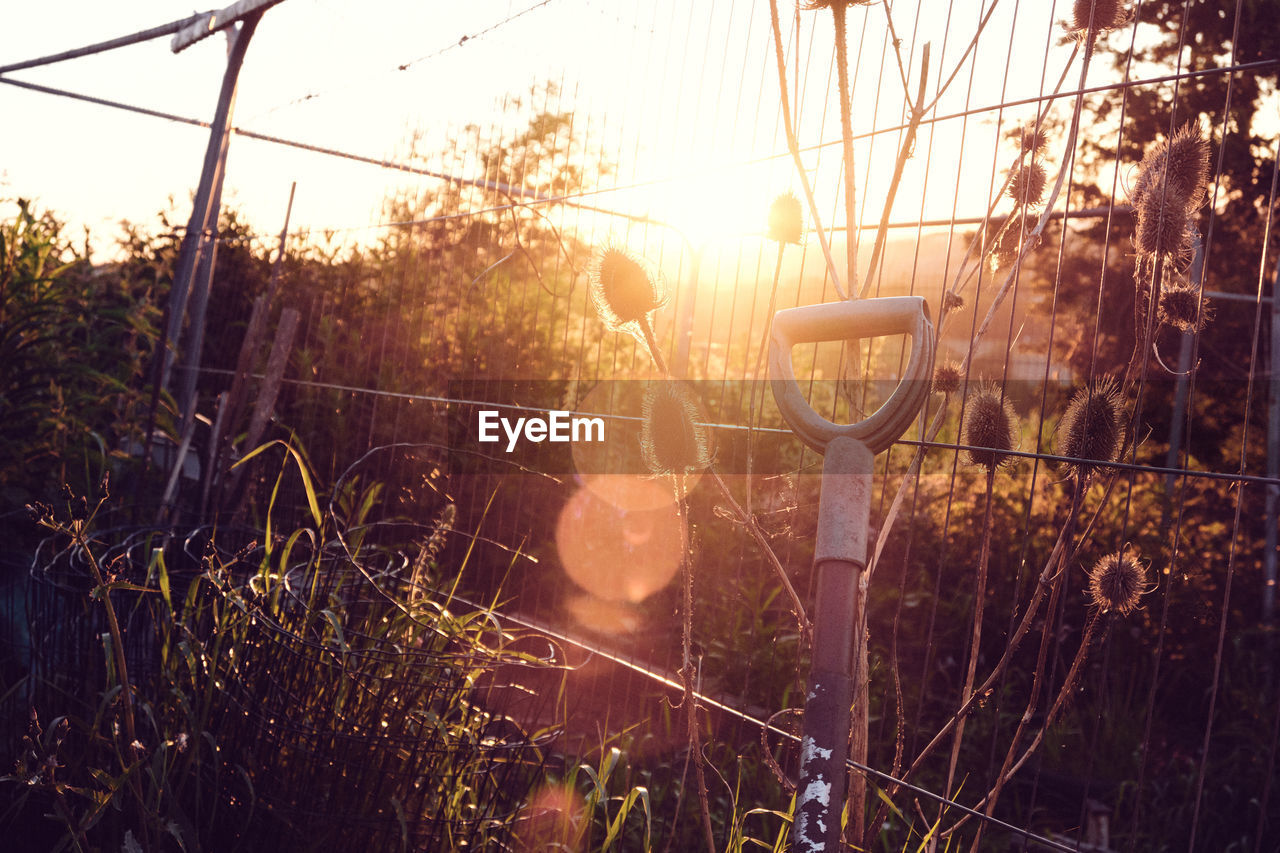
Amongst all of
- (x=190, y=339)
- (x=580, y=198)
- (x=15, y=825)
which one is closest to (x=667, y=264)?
(x=580, y=198)

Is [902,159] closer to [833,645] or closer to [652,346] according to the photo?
[652,346]

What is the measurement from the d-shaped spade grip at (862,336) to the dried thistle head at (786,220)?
0.95 metres

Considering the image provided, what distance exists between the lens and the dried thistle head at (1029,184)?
6.31 feet

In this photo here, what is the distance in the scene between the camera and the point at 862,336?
1.09m

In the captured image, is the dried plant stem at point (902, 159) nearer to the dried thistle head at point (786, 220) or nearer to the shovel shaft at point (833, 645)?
the dried thistle head at point (786, 220)

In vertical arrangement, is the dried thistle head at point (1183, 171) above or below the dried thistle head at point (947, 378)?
above

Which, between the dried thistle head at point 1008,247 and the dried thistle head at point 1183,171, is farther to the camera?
the dried thistle head at point 1008,247

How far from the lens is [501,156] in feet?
12.0

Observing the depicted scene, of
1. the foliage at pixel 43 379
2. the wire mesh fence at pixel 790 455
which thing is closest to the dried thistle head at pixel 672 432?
the wire mesh fence at pixel 790 455

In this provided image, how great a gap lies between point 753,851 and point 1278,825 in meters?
1.69

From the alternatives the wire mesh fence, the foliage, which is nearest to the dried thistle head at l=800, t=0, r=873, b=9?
the wire mesh fence

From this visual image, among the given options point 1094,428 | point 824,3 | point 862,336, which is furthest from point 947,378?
point 862,336

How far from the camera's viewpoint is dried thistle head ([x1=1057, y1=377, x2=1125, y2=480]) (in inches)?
65.8

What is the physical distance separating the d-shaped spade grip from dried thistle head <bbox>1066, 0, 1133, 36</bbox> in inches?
41.2
